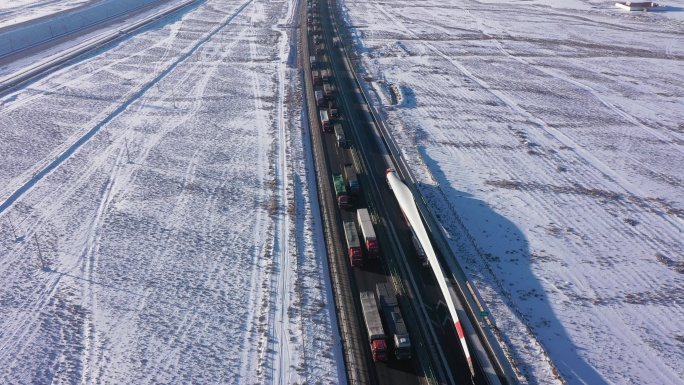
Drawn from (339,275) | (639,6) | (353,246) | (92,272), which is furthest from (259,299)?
(639,6)

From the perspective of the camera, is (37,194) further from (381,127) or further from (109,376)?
(381,127)

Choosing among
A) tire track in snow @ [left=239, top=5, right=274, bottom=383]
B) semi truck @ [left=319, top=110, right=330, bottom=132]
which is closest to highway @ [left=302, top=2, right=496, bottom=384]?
semi truck @ [left=319, top=110, right=330, bottom=132]

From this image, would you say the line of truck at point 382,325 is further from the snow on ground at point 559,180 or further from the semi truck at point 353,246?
the snow on ground at point 559,180

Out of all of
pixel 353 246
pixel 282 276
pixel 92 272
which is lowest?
pixel 282 276

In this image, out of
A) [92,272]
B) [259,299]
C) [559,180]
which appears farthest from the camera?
[559,180]

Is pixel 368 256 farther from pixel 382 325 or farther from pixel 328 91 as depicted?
pixel 328 91

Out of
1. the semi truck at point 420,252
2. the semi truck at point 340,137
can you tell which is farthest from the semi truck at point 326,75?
the semi truck at point 420,252
